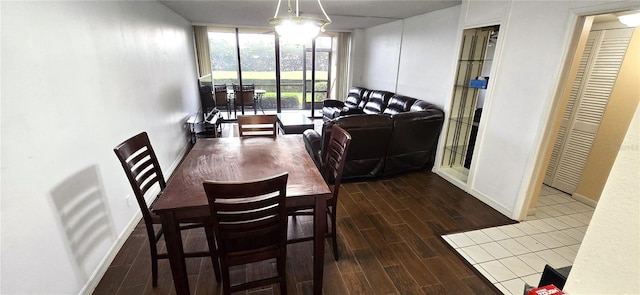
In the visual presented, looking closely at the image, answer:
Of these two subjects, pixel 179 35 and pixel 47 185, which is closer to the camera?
pixel 47 185

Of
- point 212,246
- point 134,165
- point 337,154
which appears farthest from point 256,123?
point 212,246

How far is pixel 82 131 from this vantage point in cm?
180

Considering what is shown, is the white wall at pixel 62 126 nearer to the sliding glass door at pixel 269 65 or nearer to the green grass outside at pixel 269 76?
the sliding glass door at pixel 269 65

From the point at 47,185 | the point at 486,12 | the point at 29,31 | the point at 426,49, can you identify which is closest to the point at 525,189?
the point at 486,12

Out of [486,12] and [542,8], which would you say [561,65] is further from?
[486,12]

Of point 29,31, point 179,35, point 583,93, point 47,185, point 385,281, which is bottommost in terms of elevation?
point 385,281

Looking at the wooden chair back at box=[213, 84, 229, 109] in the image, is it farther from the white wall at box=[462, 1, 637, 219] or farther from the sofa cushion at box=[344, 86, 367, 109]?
the white wall at box=[462, 1, 637, 219]

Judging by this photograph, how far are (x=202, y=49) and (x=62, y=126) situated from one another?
5438 mm

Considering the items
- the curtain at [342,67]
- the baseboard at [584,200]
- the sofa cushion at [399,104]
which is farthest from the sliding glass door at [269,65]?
the baseboard at [584,200]

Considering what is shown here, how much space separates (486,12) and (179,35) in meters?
4.66

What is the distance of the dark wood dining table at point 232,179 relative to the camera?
1439 mm

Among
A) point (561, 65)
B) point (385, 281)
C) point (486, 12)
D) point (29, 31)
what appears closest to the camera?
point (29, 31)

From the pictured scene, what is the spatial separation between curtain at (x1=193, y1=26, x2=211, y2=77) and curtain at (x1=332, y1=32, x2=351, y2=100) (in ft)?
10.7

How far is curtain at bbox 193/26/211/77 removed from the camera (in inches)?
248
